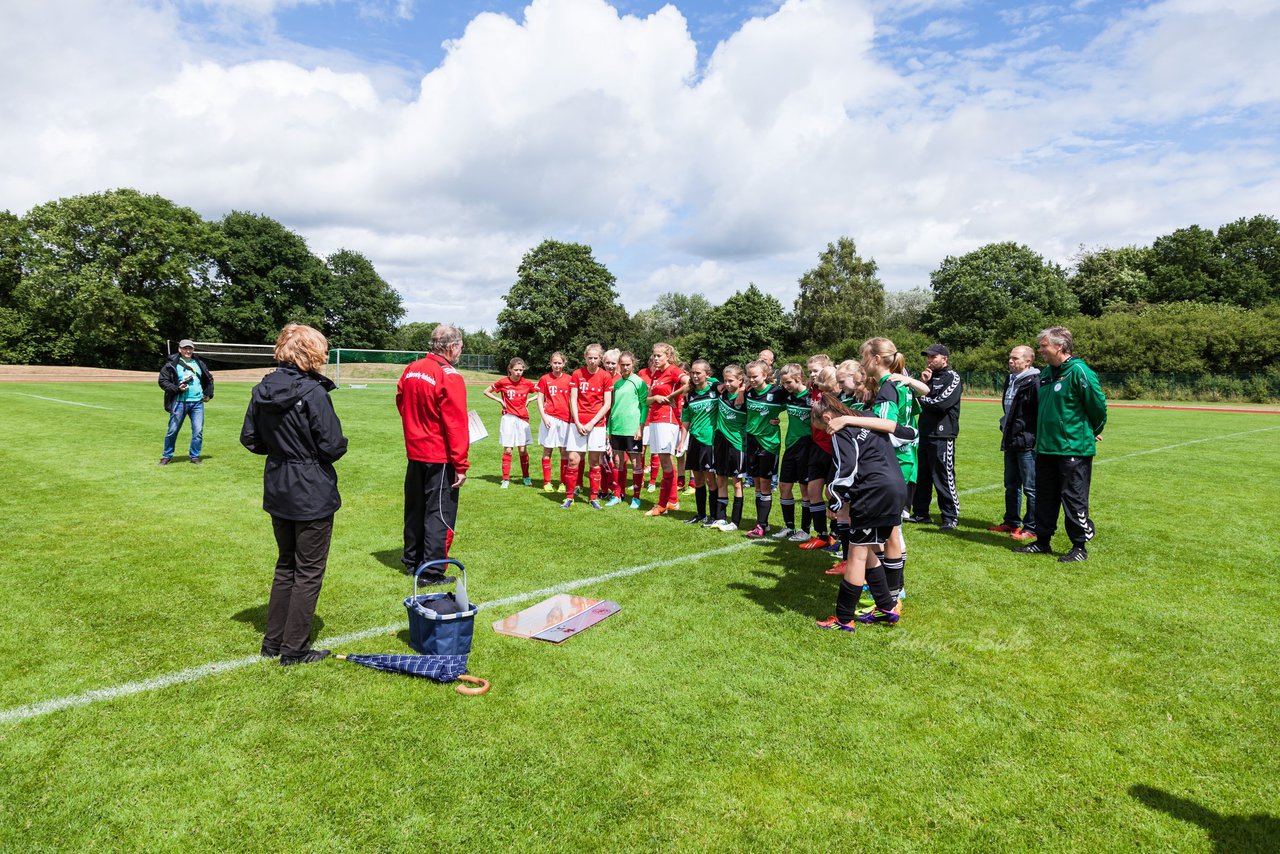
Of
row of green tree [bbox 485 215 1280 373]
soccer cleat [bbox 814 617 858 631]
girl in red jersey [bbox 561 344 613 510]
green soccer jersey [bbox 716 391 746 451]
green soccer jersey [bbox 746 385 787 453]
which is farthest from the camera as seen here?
row of green tree [bbox 485 215 1280 373]

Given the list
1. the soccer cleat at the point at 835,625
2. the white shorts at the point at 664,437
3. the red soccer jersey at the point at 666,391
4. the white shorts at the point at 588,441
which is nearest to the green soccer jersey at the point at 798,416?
the red soccer jersey at the point at 666,391

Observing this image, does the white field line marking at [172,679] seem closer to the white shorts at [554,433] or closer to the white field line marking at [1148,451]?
the white shorts at [554,433]

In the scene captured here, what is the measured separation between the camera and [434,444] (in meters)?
6.02

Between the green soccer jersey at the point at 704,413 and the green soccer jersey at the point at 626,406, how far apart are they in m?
0.91

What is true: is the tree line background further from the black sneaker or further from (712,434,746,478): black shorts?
the black sneaker

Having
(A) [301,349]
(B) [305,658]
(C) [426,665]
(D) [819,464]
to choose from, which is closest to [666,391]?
(D) [819,464]

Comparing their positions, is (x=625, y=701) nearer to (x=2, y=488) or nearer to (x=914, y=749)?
(x=914, y=749)

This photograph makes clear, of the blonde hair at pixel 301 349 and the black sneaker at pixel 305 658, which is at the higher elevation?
the blonde hair at pixel 301 349

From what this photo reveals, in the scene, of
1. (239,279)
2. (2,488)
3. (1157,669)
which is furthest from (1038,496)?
(239,279)

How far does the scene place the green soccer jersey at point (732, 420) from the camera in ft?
25.3

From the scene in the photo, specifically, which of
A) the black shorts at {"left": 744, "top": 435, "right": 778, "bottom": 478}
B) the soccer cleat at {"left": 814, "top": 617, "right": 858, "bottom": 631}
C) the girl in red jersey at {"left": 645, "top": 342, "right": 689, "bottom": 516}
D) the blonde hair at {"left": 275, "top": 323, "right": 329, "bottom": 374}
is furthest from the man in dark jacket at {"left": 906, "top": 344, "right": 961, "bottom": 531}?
the blonde hair at {"left": 275, "top": 323, "right": 329, "bottom": 374}

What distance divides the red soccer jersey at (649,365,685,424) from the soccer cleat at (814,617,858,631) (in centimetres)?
438

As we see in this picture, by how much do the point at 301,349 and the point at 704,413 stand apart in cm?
492

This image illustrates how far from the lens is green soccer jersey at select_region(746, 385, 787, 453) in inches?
296
